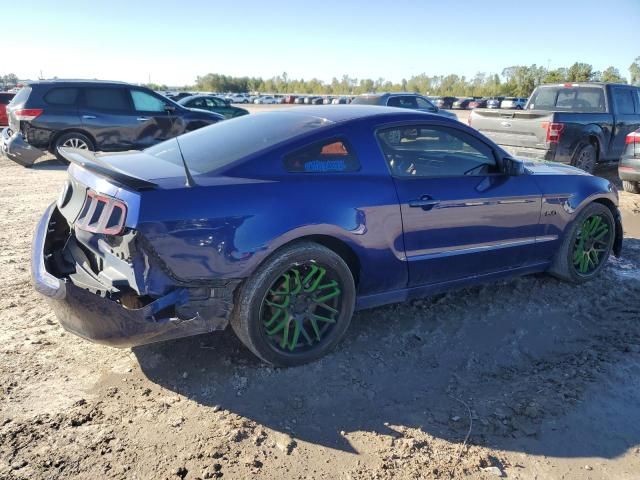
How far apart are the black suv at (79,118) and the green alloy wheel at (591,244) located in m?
8.84

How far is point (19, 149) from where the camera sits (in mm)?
10320

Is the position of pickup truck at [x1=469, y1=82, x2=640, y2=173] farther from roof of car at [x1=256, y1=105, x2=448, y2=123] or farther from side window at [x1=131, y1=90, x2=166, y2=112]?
side window at [x1=131, y1=90, x2=166, y2=112]

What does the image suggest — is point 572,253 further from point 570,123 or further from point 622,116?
point 622,116

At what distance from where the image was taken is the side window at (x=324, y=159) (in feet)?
10.7

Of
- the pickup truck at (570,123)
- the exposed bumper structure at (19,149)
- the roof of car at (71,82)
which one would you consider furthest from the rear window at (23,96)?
the pickup truck at (570,123)

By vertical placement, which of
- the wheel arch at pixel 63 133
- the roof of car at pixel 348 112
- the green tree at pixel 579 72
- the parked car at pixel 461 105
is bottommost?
the parked car at pixel 461 105

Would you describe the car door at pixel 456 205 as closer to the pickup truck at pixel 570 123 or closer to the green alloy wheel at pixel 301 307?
the green alloy wheel at pixel 301 307

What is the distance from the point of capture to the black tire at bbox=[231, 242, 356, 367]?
3020 millimetres

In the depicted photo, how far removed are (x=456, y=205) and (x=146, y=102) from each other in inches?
357

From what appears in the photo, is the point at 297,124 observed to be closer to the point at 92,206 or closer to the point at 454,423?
the point at 92,206

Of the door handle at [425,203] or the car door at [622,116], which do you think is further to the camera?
the car door at [622,116]

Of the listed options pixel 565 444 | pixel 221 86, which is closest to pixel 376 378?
pixel 565 444

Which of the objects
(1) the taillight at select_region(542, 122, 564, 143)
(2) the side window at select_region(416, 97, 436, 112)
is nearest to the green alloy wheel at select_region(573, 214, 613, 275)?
(1) the taillight at select_region(542, 122, 564, 143)

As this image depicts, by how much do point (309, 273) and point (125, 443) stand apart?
1346 millimetres
